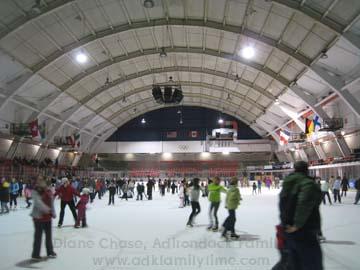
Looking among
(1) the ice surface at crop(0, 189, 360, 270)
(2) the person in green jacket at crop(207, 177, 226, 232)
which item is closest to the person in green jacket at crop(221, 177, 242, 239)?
(1) the ice surface at crop(0, 189, 360, 270)

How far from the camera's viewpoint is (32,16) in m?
19.1

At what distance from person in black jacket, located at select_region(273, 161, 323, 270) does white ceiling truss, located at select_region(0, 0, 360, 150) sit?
57.7ft

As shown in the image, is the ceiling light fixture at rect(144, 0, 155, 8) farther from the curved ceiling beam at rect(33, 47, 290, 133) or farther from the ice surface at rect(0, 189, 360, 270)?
the ice surface at rect(0, 189, 360, 270)

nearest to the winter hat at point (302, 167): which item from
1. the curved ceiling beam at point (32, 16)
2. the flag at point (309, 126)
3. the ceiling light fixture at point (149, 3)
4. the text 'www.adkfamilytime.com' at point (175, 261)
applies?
the text 'www.adkfamilytime.com' at point (175, 261)

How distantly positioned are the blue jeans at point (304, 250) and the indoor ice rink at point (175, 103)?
13mm

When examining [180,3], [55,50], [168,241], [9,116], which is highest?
[180,3]

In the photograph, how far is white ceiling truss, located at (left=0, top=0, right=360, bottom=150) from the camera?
19594 millimetres

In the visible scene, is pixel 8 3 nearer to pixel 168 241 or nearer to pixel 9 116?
pixel 9 116

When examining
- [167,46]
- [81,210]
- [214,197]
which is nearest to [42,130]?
[167,46]

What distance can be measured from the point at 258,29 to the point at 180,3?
5.81m

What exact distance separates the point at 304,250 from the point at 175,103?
27.0 metres

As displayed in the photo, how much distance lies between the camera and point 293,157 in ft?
145

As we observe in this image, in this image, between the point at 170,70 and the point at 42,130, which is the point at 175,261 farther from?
the point at 42,130

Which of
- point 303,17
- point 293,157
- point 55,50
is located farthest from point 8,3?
point 293,157
